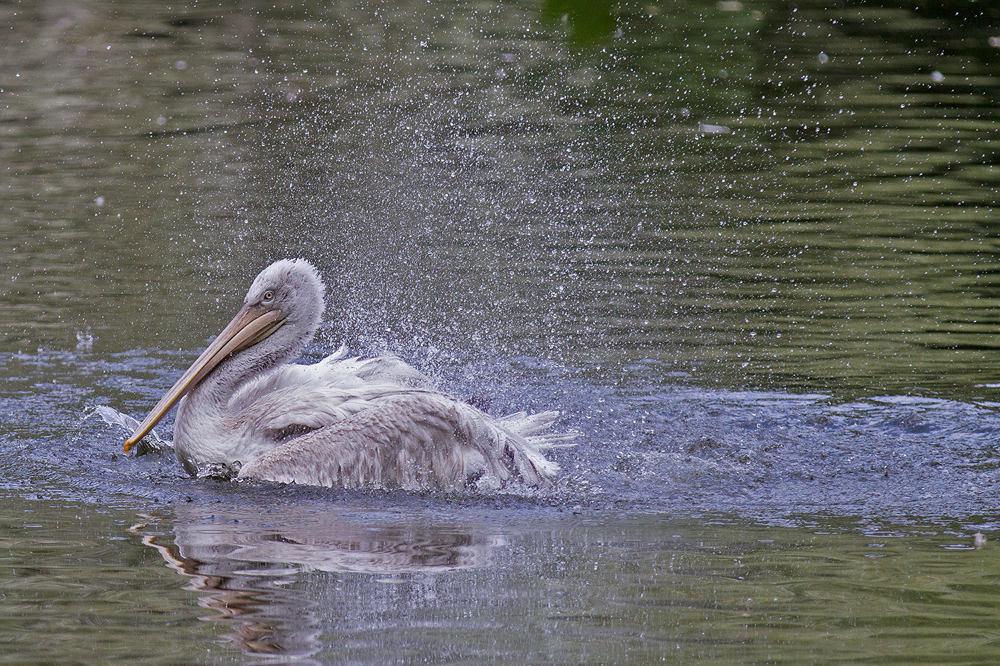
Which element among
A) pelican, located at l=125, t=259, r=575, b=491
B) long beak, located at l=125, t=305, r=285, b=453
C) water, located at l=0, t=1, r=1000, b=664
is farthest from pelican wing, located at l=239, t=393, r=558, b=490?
long beak, located at l=125, t=305, r=285, b=453

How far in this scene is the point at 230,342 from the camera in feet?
20.7

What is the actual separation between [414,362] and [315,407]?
5.98 ft

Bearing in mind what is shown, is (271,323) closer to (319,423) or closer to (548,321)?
(319,423)

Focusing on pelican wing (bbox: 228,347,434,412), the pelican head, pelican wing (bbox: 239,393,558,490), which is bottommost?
pelican wing (bbox: 239,393,558,490)

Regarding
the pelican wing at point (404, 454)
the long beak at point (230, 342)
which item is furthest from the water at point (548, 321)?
the long beak at point (230, 342)

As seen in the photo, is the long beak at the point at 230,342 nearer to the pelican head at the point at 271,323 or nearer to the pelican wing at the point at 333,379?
the pelican head at the point at 271,323

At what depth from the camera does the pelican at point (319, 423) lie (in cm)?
584

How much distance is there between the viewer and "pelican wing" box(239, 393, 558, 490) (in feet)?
19.0

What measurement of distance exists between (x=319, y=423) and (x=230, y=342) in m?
0.70

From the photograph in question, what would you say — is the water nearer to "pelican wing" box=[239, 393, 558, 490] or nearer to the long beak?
"pelican wing" box=[239, 393, 558, 490]

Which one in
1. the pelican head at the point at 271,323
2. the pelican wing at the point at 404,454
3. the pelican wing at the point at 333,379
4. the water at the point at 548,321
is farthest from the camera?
the pelican head at the point at 271,323

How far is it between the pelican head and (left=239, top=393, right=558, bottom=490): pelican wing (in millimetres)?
675

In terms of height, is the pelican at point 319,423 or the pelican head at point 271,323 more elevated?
the pelican head at point 271,323

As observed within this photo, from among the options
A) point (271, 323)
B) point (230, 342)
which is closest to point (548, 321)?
point (271, 323)
